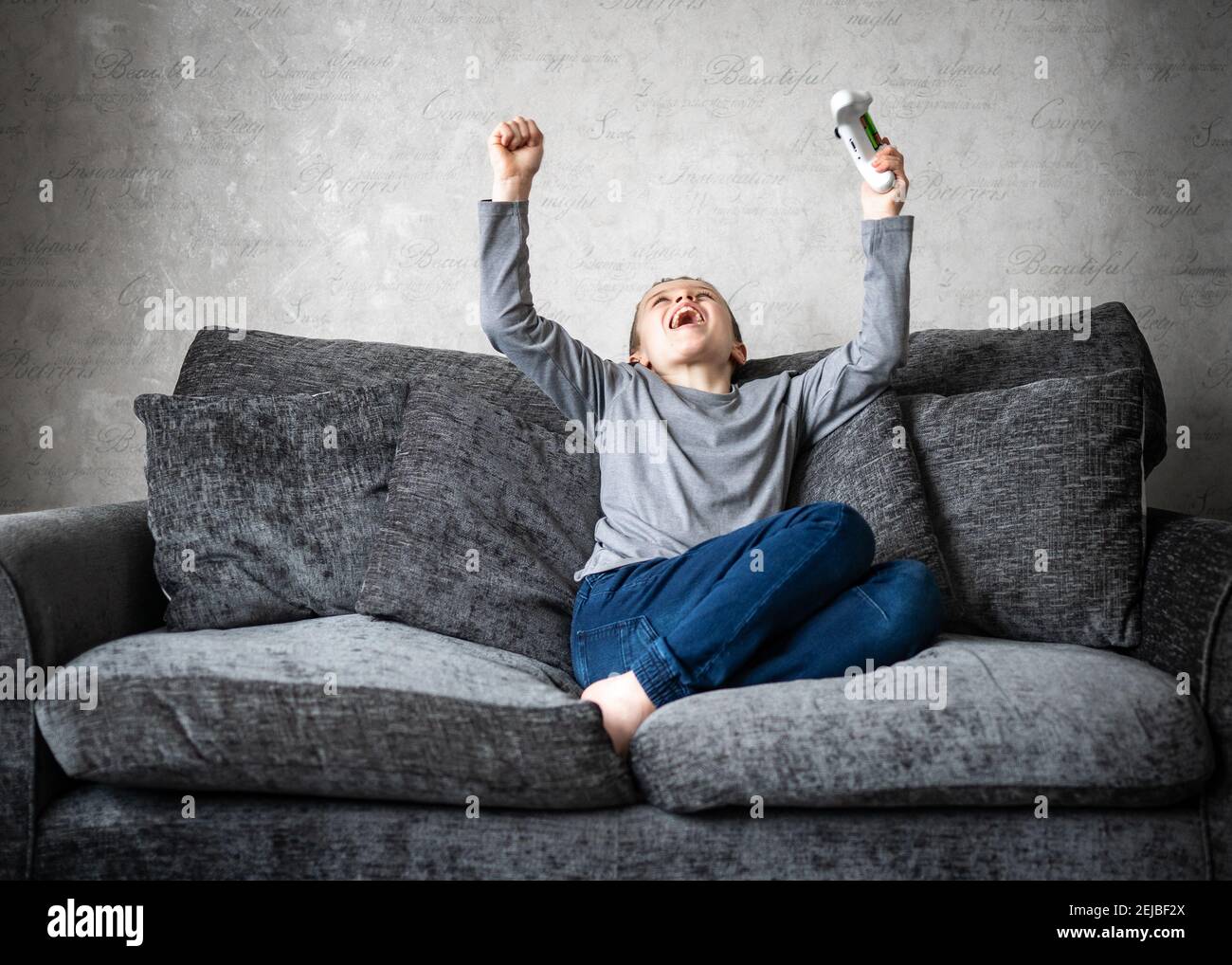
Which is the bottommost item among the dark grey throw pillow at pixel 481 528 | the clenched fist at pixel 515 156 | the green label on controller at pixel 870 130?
the dark grey throw pillow at pixel 481 528

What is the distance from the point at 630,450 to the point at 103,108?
160 cm

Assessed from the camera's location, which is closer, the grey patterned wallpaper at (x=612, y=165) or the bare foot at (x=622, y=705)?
the bare foot at (x=622, y=705)

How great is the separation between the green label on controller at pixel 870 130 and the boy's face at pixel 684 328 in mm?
386

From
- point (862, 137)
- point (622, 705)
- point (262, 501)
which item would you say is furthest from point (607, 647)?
point (862, 137)

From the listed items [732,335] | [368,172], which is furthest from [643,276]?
[368,172]

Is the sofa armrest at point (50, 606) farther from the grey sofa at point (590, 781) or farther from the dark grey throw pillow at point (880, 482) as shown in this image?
the dark grey throw pillow at point (880, 482)

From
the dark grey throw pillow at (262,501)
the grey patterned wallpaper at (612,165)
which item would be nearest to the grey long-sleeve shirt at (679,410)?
the dark grey throw pillow at (262,501)

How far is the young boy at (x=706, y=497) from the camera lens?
4.34ft

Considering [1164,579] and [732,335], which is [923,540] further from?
[732,335]

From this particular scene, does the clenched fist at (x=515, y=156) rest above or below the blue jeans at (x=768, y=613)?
above

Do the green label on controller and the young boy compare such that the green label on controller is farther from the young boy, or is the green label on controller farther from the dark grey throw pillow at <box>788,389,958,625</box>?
the dark grey throw pillow at <box>788,389,958,625</box>

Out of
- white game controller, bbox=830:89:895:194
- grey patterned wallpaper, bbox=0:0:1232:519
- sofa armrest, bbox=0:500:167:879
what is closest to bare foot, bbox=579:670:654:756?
sofa armrest, bbox=0:500:167:879

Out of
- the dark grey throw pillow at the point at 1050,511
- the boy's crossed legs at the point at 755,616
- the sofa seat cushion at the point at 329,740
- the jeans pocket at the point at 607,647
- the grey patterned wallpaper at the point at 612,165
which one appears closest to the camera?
the sofa seat cushion at the point at 329,740

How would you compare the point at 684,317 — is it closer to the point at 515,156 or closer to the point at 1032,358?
the point at 515,156
